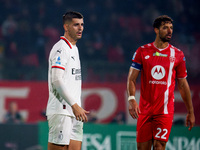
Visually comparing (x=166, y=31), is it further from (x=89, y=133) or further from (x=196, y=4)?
(x=196, y=4)

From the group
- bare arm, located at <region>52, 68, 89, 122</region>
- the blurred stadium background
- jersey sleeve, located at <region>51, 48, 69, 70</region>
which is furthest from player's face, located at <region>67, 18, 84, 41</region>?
the blurred stadium background

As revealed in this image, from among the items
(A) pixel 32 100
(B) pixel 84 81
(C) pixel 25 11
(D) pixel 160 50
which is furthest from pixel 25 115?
(D) pixel 160 50

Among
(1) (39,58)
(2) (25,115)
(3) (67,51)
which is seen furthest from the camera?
(1) (39,58)

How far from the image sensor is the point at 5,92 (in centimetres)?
1027

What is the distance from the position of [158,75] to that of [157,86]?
0.46 ft

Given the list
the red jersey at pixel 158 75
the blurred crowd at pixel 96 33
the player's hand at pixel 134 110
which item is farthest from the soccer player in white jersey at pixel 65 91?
the blurred crowd at pixel 96 33

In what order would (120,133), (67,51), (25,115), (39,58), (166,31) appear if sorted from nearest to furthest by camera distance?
(67,51), (166,31), (120,133), (25,115), (39,58)

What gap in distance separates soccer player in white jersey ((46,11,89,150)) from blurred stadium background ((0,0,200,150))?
2.98 m

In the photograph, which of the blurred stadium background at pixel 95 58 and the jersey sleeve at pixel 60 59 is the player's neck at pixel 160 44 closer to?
the jersey sleeve at pixel 60 59

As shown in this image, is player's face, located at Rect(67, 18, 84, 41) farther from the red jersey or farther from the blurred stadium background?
the blurred stadium background

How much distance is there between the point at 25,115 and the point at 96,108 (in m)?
1.83

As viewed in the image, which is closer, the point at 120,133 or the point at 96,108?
the point at 120,133

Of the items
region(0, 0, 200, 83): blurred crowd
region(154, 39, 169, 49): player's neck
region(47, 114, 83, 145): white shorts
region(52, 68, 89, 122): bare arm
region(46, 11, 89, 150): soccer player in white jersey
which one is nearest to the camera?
region(52, 68, 89, 122): bare arm

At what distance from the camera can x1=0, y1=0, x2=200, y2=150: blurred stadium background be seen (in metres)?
7.56
